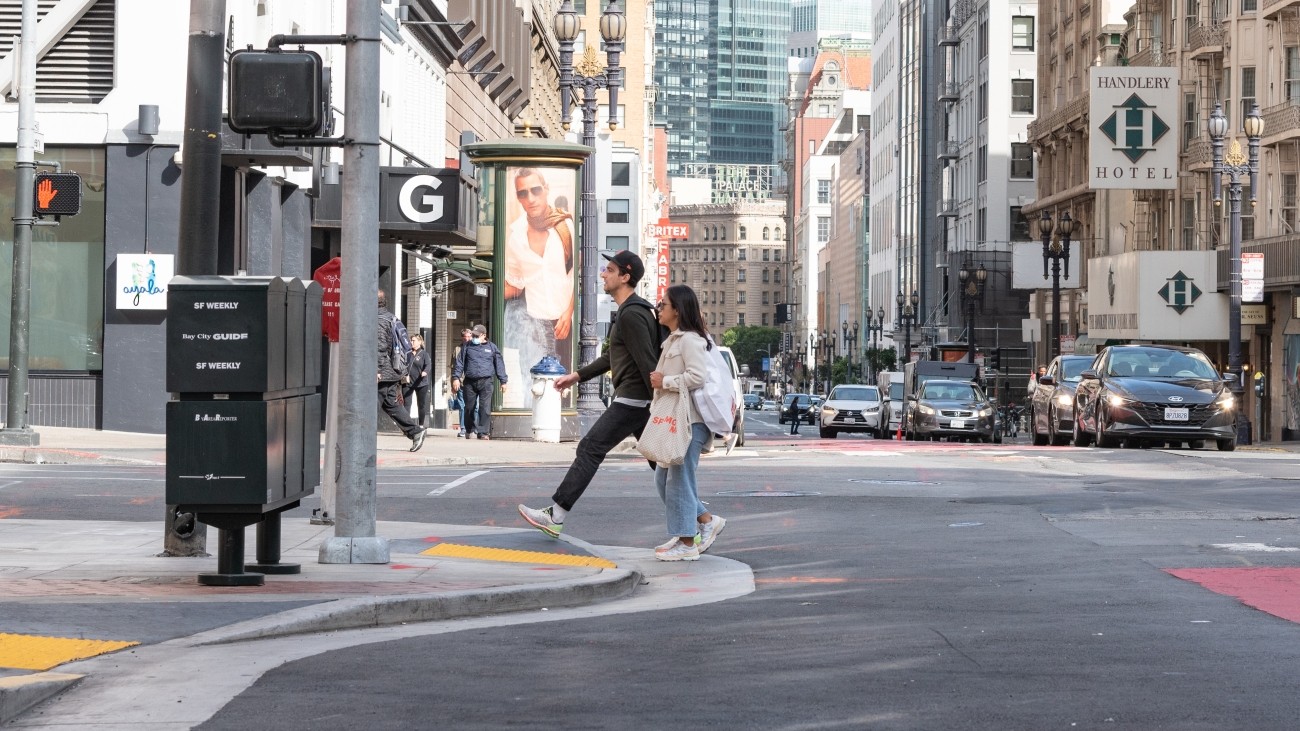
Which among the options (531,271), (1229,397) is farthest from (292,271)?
(1229,397)

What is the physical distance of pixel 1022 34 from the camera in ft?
320

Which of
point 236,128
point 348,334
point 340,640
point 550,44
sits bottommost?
point 340,640

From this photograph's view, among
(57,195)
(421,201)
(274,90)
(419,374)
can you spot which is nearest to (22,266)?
(57,195)

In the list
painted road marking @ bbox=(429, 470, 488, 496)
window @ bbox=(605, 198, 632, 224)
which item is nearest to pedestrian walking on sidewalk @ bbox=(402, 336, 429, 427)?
painted road marking @ bbox=(429, 470, 488, 496)

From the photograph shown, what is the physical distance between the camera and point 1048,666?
8.12m

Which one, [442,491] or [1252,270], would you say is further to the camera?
[1252,270]

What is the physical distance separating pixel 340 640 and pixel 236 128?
307 centimetres

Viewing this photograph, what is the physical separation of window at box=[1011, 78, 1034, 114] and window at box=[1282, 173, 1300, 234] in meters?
46.2

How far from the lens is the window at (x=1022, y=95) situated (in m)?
96.9

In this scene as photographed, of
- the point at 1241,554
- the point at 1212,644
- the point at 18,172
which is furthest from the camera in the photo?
the point at 18,172

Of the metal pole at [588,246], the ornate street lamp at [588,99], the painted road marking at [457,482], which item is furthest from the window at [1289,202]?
the painted road marking at [457,482]

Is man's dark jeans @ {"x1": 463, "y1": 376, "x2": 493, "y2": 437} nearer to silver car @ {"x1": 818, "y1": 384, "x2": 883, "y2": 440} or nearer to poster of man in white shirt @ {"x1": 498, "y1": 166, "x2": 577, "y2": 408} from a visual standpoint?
poster of man in white shirt @ {"x1": 498, "y1": 166, "x2": 577, "y2": 408}

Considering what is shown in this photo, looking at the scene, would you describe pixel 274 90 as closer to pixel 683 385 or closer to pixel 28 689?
pixel 683 385

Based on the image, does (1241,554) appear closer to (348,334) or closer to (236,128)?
(348,334)
